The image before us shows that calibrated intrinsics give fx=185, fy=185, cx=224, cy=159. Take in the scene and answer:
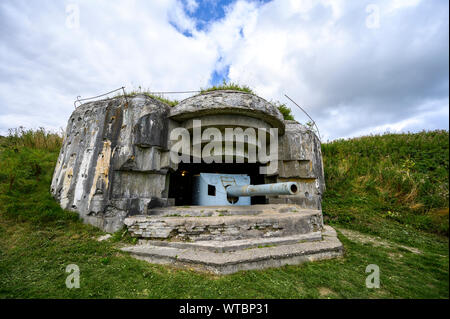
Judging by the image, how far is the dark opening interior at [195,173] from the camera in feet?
22.9

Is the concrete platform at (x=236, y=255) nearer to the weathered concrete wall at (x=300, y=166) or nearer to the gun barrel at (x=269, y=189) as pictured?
the gun barrel at (x=269, y=189)

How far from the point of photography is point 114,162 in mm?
4133

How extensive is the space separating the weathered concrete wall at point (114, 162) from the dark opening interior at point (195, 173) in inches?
93.8

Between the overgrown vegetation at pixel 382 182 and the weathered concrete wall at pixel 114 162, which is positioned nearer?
the weathered concrete wall at pixel 114 162

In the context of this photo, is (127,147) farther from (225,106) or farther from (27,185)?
(27,185)

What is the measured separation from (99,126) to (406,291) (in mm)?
6047

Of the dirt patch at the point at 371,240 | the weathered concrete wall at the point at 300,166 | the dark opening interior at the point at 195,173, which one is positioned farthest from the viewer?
the dark opening interior at the point at 195,173

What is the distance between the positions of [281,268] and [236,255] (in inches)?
28.2

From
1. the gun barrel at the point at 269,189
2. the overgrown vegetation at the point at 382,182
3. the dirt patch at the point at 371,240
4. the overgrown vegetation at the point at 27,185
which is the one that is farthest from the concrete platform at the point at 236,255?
the overgrown vegetation at the point at 382,182

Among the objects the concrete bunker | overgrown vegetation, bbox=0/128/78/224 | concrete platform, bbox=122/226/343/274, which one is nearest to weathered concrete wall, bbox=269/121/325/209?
the concrete bunker

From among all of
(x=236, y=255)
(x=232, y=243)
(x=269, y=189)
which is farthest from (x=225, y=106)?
(x=236, y=255)

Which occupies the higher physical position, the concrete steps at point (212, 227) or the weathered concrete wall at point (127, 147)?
the weathered concrete wall at point (127, 147)
